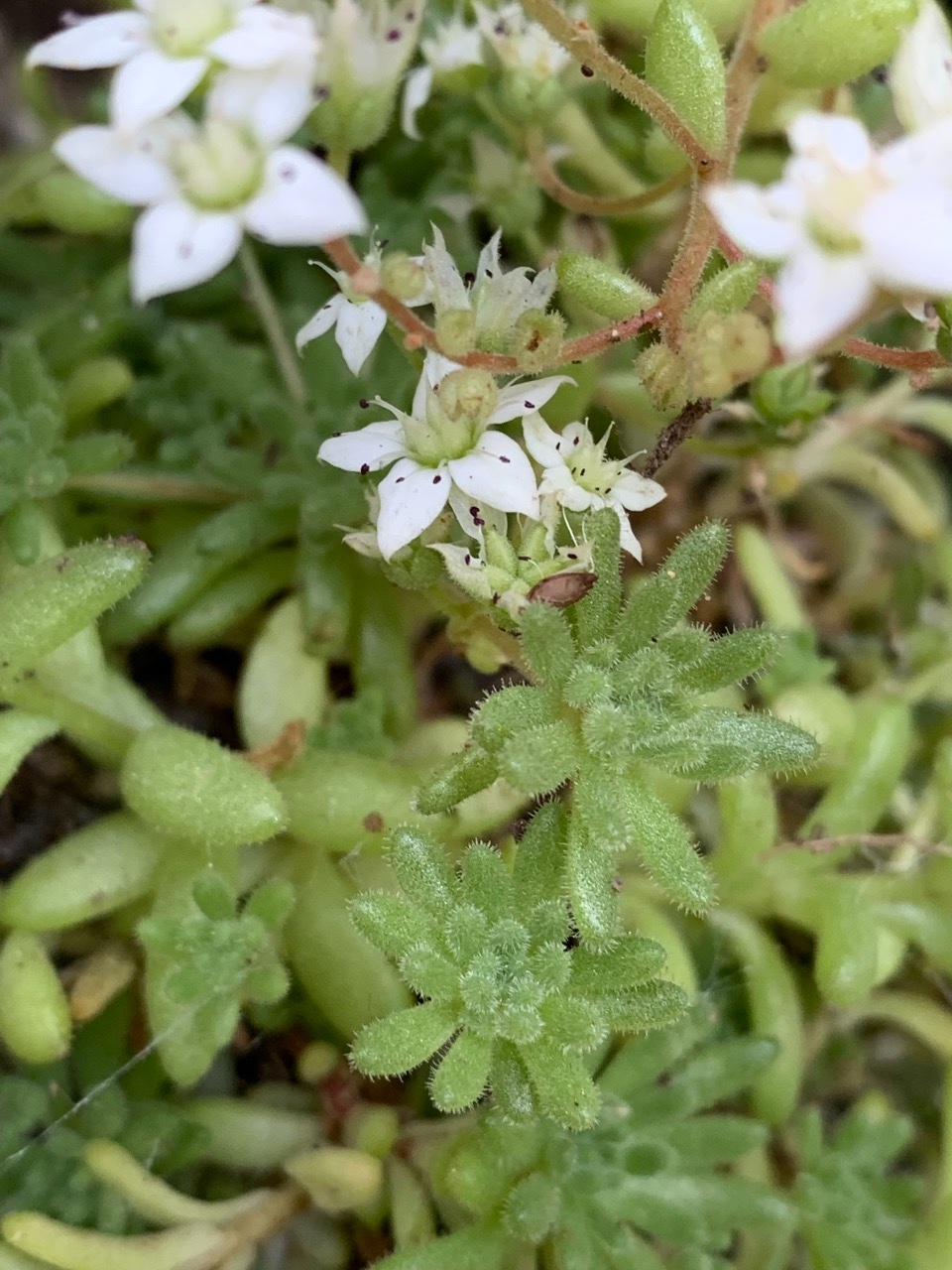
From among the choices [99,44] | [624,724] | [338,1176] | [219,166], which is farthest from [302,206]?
[338,1176]

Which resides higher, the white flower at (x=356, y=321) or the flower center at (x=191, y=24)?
the flower center at (x=191, y=24)

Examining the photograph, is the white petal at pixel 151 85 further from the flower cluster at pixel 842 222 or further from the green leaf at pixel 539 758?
the green leaf at pixel 539 758

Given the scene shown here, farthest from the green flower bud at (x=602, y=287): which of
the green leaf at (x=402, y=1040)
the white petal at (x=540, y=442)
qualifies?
the green leaf at (x=402, y=1040)

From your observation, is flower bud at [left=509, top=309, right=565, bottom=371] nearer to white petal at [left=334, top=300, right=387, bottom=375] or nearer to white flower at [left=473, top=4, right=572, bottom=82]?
white petal at [left=334, top=300, right=387, bottom=375]

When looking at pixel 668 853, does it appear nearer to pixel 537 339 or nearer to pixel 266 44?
pixel 537 339

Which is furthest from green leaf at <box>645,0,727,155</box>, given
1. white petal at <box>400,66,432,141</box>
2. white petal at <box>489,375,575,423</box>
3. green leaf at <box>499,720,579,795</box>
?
green leaf at <box>499,720,579,795</box>

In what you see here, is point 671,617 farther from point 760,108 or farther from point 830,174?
point 760,108
